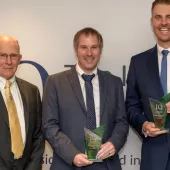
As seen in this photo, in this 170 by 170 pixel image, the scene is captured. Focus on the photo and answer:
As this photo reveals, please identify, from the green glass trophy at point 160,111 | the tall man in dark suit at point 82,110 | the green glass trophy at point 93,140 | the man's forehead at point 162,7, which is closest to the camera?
the green glass trophy at point 93,140

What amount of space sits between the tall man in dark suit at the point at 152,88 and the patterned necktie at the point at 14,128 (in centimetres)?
105

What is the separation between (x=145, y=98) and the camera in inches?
119

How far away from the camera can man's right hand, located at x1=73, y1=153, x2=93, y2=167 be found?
8.61 feet

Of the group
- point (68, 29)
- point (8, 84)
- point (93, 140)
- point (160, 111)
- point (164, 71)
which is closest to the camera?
point (93, 140)

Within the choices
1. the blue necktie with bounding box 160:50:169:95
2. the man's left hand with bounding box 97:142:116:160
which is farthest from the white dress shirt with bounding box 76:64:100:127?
the blue necktie with bounding box 160:50:169:95

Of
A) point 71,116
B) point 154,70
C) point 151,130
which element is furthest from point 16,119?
point 154,70

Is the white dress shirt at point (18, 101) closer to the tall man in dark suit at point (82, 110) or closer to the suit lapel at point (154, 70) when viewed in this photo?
the tall man in dark suit at point (82, 110)

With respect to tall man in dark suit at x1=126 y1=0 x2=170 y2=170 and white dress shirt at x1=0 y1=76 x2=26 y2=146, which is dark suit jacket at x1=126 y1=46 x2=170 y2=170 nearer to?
tall man in dark suit at x1=126 y1=0 x2=170 y2=170

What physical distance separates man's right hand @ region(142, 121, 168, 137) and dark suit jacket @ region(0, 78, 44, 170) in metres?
0.95

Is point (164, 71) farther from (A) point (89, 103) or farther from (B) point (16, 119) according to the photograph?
(B) point (16, 119)

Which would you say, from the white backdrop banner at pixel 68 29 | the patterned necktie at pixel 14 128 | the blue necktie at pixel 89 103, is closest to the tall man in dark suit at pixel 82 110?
the blue necktie at pixel 89 103

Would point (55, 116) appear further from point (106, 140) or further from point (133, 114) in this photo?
point (133, 114)

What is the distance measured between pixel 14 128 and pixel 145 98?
120cm

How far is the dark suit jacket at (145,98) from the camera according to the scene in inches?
116
